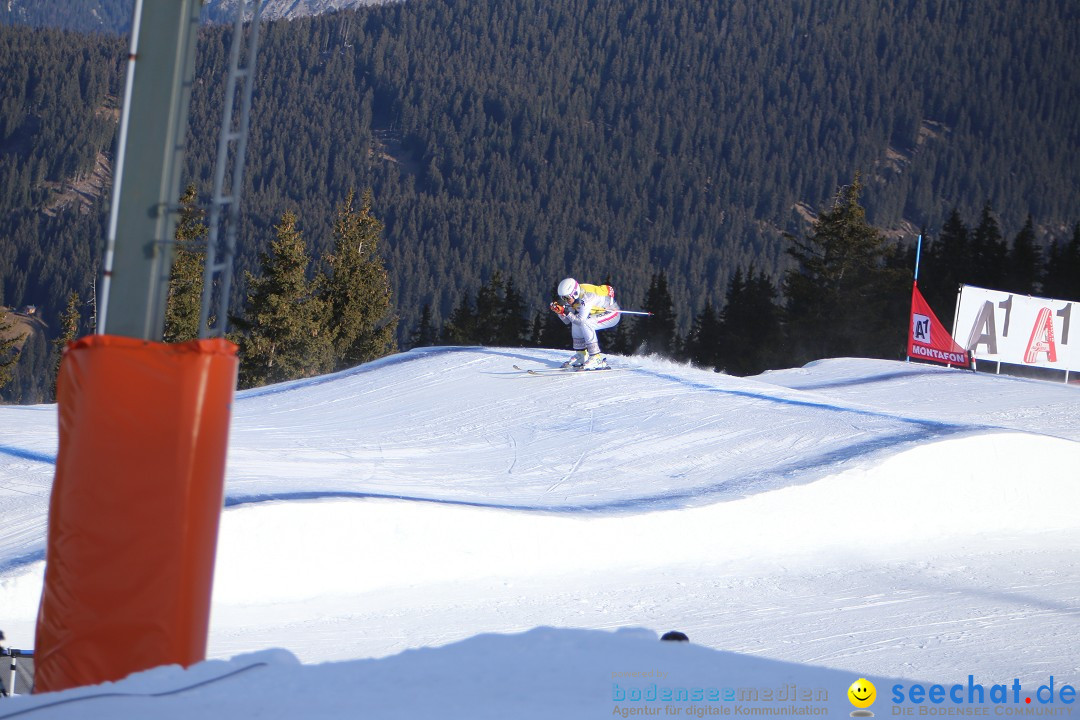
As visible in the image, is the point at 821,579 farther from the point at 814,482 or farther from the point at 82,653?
the point at 82,653

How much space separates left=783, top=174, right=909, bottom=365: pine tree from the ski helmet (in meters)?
29.1

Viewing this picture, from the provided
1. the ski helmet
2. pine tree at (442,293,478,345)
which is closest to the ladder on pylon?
the ski helmet

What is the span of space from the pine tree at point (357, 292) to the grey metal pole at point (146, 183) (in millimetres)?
38289

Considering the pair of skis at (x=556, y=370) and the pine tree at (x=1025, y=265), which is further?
the pine tree at (x=1025, y=265)

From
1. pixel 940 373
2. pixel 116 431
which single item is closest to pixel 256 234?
pixel 940 373

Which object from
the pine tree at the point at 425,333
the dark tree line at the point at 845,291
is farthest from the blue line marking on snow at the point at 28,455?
the pine tree at the point at 425,333

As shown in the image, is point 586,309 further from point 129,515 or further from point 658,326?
point 658,326

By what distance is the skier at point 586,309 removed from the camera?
13.2 meters

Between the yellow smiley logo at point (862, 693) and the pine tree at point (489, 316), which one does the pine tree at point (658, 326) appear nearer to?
the pine tree at point (489, 316)

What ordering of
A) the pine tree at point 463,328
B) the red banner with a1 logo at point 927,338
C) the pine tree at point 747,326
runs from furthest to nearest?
the pine tree at point 463,328, the pine tree at point 747,326, the red banner with a1 logo at point 927,338

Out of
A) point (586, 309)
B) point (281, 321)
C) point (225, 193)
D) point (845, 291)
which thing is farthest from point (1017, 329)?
point (281, 321)

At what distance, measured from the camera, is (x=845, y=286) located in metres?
41.0

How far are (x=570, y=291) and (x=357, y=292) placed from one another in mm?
31509

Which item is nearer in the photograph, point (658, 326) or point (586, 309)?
point (586, 309)
